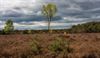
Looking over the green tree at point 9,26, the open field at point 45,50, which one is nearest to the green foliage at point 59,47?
the open field at point 45,50

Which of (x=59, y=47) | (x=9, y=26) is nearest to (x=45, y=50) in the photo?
(x=59, y=47)

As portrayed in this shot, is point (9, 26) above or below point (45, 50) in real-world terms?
below

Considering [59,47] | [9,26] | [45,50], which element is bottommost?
[9,26]

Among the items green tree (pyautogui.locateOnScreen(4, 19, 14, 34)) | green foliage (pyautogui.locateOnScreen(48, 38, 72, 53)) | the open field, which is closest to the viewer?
the open field

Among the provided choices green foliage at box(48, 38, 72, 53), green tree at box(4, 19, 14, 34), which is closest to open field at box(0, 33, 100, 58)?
green foliage at box(48, 38, 72, 53)

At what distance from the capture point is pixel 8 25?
124250mm

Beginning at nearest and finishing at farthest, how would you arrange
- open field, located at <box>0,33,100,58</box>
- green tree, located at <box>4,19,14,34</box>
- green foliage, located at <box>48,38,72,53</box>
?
open field, located at <box>0,33,100,58</box> < green foliage, located at <box>48,38,72,53</box> < green tree, located at <box>4,19,14,34</box>

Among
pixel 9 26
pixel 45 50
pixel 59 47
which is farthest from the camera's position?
pixel 9 26

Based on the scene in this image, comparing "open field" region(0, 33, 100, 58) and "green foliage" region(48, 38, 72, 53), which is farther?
"green foliage" region(48, 38, 72, 53)

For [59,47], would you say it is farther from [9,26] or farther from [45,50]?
[9,26]

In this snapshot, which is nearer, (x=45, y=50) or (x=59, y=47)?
(x=59, y=47)

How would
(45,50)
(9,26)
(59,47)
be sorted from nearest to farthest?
(59,47)
(45,50)
(9,26)

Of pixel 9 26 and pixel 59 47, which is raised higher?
pixel 59 47

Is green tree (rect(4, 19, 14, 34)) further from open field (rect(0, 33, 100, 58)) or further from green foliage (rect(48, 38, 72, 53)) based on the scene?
green foliage (rect(48, 38, 72, 53))
